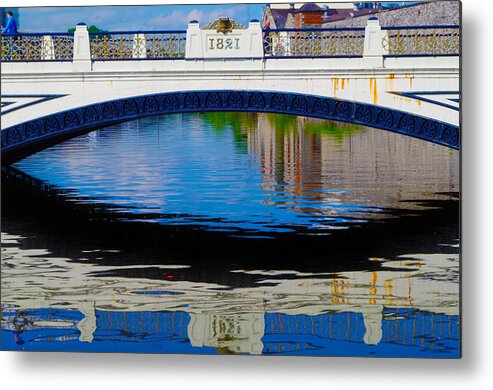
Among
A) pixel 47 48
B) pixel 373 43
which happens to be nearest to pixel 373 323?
pixel 373 43

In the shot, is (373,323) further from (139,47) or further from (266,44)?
(139,47)

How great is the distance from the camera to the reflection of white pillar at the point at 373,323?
590 centimetres

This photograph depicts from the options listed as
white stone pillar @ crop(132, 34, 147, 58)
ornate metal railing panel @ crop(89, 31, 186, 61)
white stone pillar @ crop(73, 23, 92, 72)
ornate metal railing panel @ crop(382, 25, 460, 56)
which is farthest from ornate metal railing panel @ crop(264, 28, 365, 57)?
white stone pillar @ crop(73, 23, 92, 72)

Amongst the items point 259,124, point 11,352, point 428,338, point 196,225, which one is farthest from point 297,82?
point 11,352

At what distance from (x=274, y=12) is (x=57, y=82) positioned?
1.22 metres

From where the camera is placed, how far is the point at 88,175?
6344 mm

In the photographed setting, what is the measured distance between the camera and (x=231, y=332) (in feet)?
19.6

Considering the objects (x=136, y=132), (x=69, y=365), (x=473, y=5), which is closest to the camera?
(x=473, y=5)

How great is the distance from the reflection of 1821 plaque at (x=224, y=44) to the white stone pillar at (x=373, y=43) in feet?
2.08

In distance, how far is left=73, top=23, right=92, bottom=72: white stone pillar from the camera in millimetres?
6133

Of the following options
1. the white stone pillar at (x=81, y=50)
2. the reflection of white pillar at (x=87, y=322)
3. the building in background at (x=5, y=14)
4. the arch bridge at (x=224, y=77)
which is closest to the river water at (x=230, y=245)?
the reflection of white pillar at (x=87, y=322)

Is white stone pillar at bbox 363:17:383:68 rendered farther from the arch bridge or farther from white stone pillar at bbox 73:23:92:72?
white stone pillar at bbox 73:23:92:72

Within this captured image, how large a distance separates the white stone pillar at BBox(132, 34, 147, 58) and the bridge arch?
24cm

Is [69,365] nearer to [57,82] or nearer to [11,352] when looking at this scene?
[11,352]
